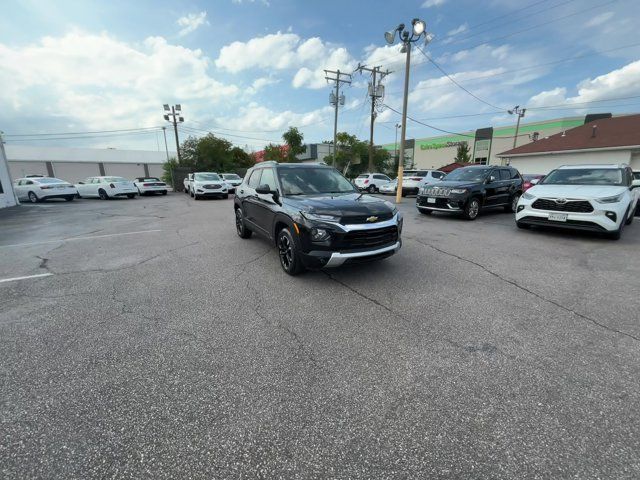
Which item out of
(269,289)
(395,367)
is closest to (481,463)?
(395,367)

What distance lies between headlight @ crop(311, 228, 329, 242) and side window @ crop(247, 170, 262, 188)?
248 cm

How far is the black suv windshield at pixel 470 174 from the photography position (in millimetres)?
9797

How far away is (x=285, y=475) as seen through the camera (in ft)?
5.29

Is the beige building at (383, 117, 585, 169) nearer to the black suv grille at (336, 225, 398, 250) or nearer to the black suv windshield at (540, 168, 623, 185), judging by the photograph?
the black suv windshield at (540, 168, 623, 185)

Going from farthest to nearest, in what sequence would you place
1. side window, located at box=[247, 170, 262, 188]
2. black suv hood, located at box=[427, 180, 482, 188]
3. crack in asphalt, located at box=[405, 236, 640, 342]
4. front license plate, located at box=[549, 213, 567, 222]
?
black suv hood, located at box=[427, 180, 482, 188], front license plate, located at box=[549, 213, 567, 222], side window, located at box=[247, 170, 262, 188], crack in asphalt, located at box=[405, 236, 640, 342]

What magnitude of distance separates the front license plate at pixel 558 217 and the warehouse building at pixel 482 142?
3897 cm

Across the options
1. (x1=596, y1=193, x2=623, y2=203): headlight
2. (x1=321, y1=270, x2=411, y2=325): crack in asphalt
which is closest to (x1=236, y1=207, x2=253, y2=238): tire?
(x1=321, y1=270, x2=411, y2=325): crack in asphalt

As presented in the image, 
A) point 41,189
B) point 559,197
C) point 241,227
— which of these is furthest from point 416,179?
point 41,189

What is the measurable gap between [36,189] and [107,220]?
11.7 metres

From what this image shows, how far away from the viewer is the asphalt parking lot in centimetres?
171

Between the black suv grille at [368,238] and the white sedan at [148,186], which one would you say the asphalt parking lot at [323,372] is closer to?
the black suv grille at [368,238]

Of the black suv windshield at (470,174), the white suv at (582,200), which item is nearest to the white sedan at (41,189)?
the black suv windshield at (470,174)

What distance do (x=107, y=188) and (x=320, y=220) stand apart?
67.7ft

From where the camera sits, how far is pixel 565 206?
6.43m
